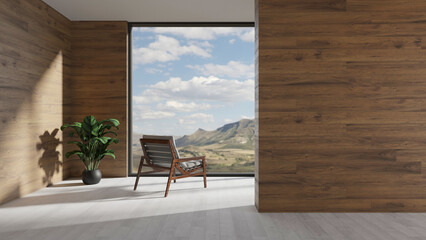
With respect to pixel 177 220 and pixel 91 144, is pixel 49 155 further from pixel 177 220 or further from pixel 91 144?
pixel 177 220

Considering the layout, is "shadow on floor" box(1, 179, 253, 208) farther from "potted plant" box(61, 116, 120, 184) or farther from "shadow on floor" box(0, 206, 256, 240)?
"shadow on floor" box(0, 206, 256, 240)

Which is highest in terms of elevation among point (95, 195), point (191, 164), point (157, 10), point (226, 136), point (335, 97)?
point (157, 10)

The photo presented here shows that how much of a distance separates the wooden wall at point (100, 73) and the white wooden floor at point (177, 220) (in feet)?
5.37

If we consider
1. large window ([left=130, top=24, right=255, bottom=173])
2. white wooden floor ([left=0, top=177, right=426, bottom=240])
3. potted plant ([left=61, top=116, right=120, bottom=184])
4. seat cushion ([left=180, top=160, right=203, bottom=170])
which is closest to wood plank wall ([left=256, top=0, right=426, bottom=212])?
white wooden floor ([left=0, top=177, right=426, bottom=240])

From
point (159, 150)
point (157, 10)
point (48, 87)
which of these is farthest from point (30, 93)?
point (157, 10)

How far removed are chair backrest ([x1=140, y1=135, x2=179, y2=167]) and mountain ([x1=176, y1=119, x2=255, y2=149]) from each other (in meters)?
4.14

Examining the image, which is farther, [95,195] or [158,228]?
[95,195]

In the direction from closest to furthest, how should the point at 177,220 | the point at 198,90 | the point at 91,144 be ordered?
1. the point at 177,220
2. the point at 91,144
3. the point at 198,90

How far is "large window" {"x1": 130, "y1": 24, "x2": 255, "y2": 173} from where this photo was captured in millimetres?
8445

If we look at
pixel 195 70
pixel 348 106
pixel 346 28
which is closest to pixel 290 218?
pixel 348 106

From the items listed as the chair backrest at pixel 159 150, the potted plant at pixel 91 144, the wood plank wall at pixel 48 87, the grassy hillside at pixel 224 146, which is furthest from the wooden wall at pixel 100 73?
the grassy hillside at pixel 224 146

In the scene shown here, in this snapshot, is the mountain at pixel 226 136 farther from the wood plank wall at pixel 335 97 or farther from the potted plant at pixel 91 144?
the wood plank wall at pixel 335 97

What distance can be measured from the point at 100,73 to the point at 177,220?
11.3 feet

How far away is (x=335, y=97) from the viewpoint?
3453mm
